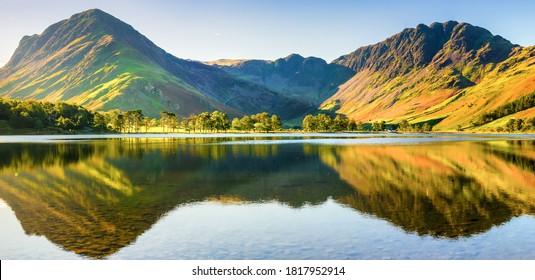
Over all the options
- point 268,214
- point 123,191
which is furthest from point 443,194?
point 123,191

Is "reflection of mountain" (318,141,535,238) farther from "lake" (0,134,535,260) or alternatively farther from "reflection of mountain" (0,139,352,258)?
"reflection of mountain" (0,139,352,258)

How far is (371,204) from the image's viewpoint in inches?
1471

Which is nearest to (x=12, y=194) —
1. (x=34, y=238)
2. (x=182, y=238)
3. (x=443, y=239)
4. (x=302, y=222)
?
(x=34, y=238)

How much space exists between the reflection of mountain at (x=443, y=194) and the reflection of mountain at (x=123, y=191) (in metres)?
4.37

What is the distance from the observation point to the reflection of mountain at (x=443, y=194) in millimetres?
30844

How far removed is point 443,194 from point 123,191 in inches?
1292

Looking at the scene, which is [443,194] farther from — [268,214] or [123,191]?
[123,191]

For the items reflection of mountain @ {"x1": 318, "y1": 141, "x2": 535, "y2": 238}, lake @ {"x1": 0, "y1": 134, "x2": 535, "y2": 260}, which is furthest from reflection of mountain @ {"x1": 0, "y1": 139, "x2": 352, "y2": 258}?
reflection of mountain @ {"x1": 318, "y1": 141, "x2": 535, "y2": 238}

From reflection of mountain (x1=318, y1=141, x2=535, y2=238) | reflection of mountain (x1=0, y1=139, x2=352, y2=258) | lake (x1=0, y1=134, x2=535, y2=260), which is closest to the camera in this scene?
lake (x1=0, y1=134, x2=535, y2=260)

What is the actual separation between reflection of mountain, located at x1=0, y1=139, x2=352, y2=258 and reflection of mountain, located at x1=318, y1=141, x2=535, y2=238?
4374mm

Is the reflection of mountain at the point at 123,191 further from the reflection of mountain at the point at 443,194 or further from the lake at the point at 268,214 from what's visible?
the reflection of mountain at the point at 443,194

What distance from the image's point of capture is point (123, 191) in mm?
44250

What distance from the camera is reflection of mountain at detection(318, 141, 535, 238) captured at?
3084 cm
